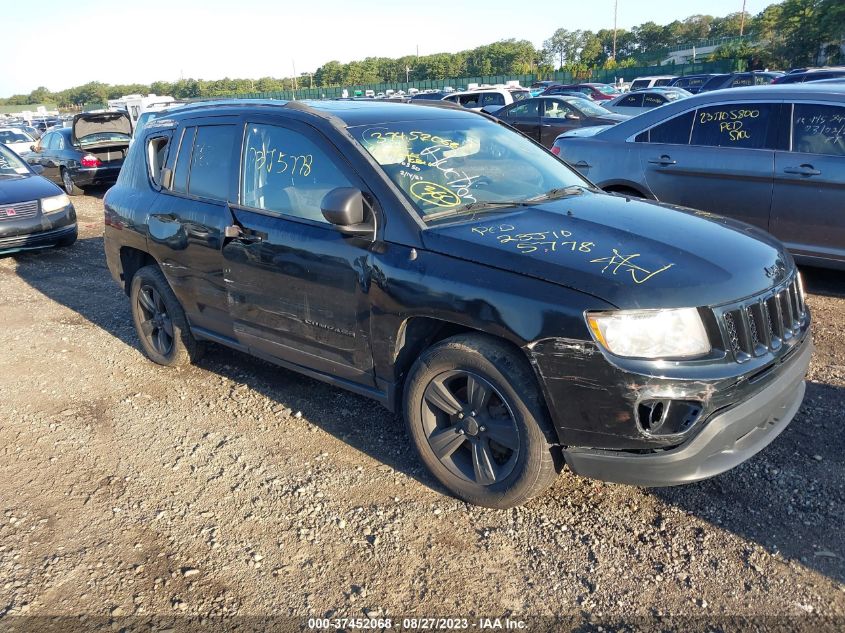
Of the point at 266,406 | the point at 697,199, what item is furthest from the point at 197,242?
the point at 697,199

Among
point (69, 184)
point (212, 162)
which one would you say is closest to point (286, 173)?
point (212, 162)

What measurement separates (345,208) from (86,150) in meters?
13.3

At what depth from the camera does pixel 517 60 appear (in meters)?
102

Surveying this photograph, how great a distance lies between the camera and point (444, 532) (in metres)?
3.07

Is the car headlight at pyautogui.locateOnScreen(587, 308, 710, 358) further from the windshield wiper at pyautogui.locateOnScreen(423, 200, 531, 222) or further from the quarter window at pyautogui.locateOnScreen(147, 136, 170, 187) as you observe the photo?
the quarter window at pyautogui.locateOnScreen(147, 136, 170, 187)

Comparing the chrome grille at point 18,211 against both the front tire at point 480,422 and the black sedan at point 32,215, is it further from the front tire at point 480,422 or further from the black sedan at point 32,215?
the front tire at point 480,422

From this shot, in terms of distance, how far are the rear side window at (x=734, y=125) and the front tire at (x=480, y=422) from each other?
419 centimetres

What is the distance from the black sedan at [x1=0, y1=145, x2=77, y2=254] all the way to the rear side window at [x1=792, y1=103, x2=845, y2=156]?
28.6ft

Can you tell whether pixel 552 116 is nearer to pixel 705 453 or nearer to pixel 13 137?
pixel 705 453

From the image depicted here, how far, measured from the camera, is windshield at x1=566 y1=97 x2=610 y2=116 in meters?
14.6

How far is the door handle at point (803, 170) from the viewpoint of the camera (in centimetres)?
544

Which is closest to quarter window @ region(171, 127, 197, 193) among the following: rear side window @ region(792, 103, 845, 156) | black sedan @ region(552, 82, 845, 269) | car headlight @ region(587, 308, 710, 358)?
car headlight @ region(587, 308, 710, 358)

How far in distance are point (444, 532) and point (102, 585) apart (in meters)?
1.48

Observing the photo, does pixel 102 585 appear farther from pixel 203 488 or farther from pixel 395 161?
pixel 395 161
